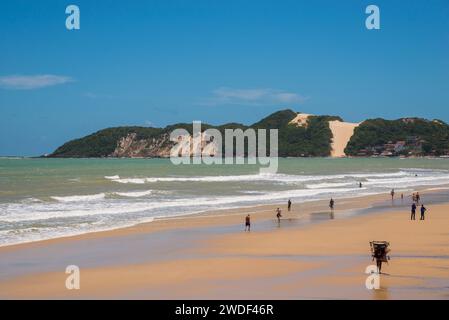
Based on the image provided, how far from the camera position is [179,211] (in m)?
33.2

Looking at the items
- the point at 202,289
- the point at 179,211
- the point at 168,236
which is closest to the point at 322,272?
the point at 202,289

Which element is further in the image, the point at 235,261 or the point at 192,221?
the point at 192,221

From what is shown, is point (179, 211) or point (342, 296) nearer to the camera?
point (342, 296)

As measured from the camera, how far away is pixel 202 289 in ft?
44.0

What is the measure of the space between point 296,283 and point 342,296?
60.6 inches

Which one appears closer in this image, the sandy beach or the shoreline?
the sandy beach

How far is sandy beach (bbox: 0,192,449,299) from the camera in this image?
519 inches

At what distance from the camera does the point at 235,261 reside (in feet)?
55.8

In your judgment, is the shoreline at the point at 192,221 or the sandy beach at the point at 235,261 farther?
the shoreline at the point at 192,221

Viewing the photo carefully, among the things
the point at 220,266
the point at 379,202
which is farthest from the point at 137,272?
the point at 379,202

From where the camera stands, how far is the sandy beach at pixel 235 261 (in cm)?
1319

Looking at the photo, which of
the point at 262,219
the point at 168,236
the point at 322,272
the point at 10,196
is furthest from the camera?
the point at 10,196
